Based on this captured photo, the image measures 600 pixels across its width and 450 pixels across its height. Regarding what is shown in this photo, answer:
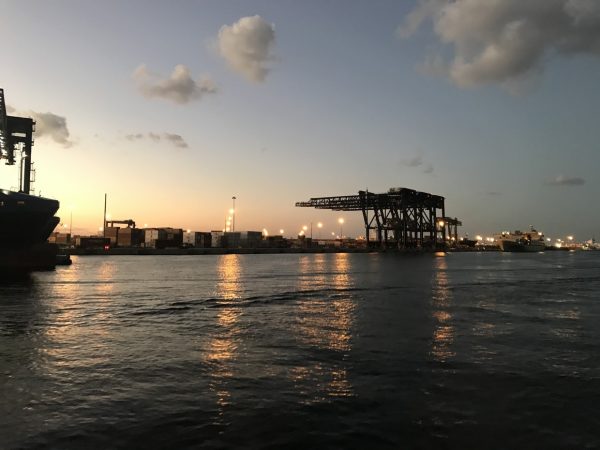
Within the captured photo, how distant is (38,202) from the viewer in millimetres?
45719

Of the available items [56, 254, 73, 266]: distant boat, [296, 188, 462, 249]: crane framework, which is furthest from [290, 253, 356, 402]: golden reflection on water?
[296, 188, 462, 249]: crane framework

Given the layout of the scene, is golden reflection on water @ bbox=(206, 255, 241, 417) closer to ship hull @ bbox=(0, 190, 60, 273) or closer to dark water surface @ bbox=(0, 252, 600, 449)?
→ dark water surface @ bbox=(0, 252, 600, 449)

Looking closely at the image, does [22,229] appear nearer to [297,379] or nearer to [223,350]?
[223,350]

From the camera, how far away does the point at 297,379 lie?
31.4ft

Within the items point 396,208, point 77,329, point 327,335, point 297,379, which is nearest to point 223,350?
point 297,379

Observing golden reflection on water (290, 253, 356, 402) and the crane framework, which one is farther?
the crane framework

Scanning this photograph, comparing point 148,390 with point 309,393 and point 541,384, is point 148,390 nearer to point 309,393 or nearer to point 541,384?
point 309,393

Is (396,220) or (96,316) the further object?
(396,220)

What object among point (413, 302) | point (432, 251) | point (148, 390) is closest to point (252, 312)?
point (413, 302)

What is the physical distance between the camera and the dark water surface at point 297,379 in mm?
6785

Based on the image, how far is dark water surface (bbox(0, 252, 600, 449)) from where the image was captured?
22.3ft

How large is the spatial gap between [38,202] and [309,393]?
46.7 metres

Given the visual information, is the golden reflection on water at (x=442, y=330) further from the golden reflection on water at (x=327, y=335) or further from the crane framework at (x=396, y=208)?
the crane framework at (x=396, y=208)

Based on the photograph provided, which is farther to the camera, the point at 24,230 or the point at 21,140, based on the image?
the point at 21,140
